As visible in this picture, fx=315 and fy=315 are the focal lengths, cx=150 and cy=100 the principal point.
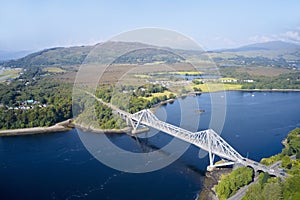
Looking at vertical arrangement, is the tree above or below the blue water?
above

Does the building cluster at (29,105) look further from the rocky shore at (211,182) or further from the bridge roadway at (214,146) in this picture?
the rocky shore at (211,182)

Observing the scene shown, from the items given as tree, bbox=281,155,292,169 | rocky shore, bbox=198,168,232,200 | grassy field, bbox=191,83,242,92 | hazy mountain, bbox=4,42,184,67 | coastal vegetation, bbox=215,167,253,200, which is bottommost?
rocky shore, bbox=198,168,232,200

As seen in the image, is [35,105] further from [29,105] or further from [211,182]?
[211,182]

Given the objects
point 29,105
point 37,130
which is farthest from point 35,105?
point 37,130

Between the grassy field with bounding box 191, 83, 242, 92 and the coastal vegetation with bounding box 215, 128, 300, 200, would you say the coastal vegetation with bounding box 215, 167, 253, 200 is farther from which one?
the grassy field with bounding box 191, 83, 242, 92

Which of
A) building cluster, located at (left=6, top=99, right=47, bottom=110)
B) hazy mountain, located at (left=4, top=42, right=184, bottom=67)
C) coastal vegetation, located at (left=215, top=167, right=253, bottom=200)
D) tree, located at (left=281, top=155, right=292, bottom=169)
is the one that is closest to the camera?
coastal vegetation, located at (left=215, top=167, right=253, bottom=200)

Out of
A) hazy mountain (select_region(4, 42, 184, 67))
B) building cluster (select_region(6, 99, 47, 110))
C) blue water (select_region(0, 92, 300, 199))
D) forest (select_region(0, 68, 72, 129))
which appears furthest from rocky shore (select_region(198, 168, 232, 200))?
hazy mountain (select_region(4, 42, 184, 67))

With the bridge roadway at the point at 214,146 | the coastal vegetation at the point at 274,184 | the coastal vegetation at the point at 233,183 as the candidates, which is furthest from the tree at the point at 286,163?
the coastal vegetation at the point at 233,183

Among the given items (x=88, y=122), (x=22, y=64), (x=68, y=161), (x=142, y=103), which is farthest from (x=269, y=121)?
(x=22, y=64)

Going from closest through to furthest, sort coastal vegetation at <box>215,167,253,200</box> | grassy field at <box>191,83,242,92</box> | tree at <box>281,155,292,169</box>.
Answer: coastal vegetation at <box>215,167,253,200</box>
tree at <box>281,155,292,169</box>
grassy field at <box>191,83,242,92</box>
